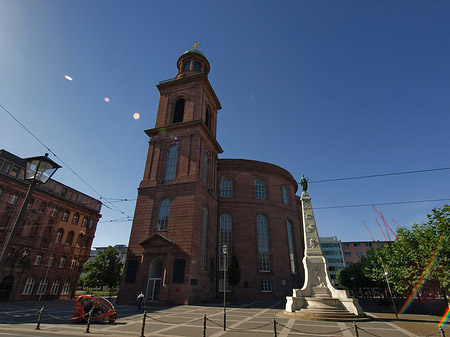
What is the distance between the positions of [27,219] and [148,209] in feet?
59.3

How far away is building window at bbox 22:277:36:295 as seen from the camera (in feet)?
102

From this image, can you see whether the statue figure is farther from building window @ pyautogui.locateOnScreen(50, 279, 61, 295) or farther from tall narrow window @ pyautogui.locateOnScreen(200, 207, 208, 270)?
building window @ pyautogui.locateOnScreen(50, 279, 61, 295)

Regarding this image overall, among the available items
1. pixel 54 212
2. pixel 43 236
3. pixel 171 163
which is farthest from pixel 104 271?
pixel 171 163

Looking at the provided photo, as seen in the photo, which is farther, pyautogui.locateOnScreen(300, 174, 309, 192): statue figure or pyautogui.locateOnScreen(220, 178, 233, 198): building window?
pyautogui.locateOnScreen(220, 178, 233, 198): building window

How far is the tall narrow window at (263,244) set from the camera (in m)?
31.8

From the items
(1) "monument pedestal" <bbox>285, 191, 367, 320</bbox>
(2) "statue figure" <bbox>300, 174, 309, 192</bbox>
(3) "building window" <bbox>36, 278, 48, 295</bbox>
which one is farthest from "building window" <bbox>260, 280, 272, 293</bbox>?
(3) "building window" <bbox>36, 278, 48, 295</bbox>

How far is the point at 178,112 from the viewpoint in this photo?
34.9 m

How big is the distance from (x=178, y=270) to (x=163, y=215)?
6.35 meters

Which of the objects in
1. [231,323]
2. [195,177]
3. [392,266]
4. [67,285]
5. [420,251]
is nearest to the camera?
[231,323]

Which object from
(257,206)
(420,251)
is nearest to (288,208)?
(257,206)

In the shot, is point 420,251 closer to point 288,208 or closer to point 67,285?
point 288,208

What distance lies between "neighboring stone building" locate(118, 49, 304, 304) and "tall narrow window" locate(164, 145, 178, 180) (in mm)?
138

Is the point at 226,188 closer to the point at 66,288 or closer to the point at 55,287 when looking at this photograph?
the point at 55,287

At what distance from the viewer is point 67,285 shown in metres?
37.6
